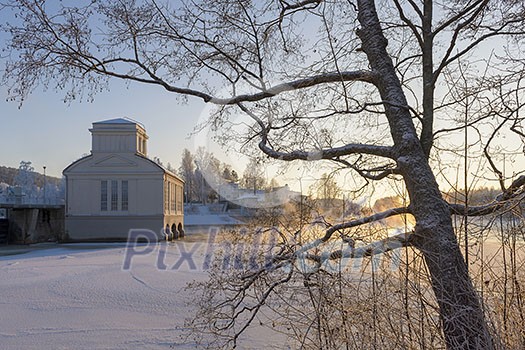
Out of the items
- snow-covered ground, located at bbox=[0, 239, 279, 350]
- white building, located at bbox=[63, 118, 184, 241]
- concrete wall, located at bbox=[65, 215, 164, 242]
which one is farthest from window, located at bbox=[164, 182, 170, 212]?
snow-covered ground, located at bbox=[0, 239, 279, 350]

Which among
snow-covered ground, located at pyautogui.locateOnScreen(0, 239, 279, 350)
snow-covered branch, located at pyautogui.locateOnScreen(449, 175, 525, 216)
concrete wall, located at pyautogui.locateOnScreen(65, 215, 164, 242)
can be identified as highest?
snow-covered branch, located at pyautogui.locateOnScreen(449, 175, 525, 216)

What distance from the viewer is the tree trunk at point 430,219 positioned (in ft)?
9.20

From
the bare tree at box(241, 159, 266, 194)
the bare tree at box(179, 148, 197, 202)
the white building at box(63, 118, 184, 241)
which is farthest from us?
the bare tree at box(179, 148, 197, 202)

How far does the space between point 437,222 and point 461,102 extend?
3.14ft

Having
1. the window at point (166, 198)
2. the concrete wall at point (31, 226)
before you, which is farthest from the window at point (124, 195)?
the concrete wall at point (31, 226)

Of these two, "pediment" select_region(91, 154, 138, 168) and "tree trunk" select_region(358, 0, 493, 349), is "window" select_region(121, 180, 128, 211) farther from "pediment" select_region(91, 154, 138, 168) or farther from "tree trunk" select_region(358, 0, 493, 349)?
"tree trunk" select_region(358, 0, 493, 349)

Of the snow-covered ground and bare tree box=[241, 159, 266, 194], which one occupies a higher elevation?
bare tree box=[241, 159, 266, 194]

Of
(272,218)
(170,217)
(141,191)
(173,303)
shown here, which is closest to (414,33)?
(272,218)

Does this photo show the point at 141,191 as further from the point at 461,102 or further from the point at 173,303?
the point at 461,102

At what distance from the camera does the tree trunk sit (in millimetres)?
2805

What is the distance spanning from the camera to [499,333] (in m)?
2.77

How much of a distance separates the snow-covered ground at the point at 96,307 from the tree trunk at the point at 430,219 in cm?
256

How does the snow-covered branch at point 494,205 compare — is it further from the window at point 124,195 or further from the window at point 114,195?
the window at point 114,195

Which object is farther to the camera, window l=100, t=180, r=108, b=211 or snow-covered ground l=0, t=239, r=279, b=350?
window l=100, t=180, r=108, b=211
